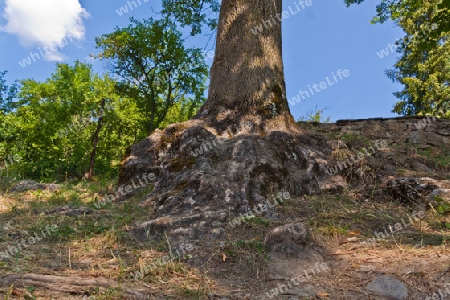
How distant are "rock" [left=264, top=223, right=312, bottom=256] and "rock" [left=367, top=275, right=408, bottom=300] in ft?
2.23

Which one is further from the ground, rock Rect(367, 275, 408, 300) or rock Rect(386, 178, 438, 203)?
rock Rect(386, 178, 438, 203)

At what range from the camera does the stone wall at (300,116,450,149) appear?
23.7ft

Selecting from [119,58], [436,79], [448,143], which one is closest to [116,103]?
[119,58]

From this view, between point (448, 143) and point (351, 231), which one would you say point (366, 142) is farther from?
point (351, 231)

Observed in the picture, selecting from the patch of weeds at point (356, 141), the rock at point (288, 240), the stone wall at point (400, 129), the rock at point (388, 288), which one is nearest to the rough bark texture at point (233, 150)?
the rock at point (288, 240)

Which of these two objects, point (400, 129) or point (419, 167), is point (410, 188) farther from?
point (400, 129)

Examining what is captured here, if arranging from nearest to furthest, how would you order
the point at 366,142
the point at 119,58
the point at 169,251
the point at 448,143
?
the point at 169,251 < the point at 366,142 < the point at 448,143 < the point at 119,58

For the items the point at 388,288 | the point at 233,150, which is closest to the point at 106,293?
the point at 388,288

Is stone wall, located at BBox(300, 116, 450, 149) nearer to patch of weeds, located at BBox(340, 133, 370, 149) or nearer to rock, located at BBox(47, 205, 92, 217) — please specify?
patch of weeds, located at BBox(340, 133, 370, 149)


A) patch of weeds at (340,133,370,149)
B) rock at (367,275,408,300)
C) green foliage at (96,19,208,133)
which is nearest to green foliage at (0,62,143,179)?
green foliage at (96,19,208,133)

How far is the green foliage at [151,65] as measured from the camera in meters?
16.3

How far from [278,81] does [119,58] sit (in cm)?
1292

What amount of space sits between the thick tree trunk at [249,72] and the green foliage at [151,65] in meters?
11.1

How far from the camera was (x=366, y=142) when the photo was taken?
639 centimetres
